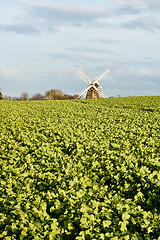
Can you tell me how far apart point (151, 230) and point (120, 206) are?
102cm

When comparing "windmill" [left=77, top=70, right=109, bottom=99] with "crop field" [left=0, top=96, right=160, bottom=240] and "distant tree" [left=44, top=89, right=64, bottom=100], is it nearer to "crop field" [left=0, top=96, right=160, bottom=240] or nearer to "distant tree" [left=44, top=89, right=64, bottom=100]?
"distant tree" [left=44, top=89, right=64, bottom=100]

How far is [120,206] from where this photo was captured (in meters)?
7.43

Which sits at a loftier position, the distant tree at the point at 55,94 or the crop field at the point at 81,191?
the distant tree at the point at 55,94

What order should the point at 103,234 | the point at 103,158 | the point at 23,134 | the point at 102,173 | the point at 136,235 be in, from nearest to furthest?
the point at 103,234
the point at 136,235
the point at 102,173
the point at 103,158
the point at 23,134

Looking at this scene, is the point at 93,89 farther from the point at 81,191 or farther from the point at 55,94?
the point at 81,191

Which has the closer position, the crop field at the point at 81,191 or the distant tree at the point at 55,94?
the crop field at the point at 81,191

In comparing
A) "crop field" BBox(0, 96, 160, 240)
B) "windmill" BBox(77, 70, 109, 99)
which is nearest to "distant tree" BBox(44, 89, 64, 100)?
"windmill" BBox(77, 70, 109, 99)

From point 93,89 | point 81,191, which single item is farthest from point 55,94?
point 81,191

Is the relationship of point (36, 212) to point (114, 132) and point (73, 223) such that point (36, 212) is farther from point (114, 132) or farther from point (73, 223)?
point (114, 132)

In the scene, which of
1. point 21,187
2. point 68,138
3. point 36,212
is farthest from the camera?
point 68,138

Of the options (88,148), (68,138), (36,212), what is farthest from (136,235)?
(68,138)

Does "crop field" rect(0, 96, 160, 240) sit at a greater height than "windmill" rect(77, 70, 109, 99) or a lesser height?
lesser

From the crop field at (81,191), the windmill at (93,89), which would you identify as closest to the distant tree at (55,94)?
the windmill at (93,89)

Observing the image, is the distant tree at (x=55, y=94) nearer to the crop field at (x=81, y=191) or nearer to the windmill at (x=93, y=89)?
the windmill at (x=93, y=89)
